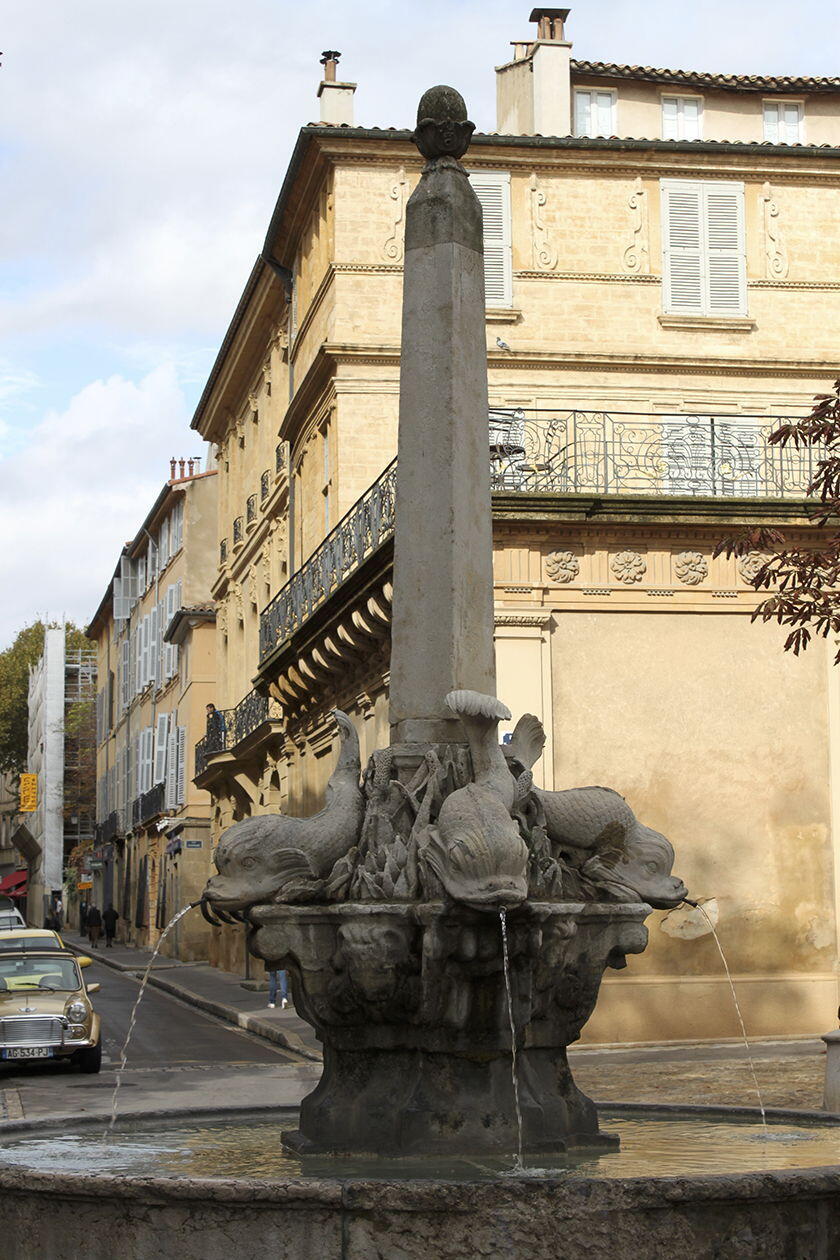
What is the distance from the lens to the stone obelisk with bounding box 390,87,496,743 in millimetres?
7535

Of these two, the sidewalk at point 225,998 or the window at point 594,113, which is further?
the window at point 594,113

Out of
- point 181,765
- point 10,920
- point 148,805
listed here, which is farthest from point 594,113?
point 148,805

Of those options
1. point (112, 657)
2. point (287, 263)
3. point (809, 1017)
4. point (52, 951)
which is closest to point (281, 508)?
point (287, 263)

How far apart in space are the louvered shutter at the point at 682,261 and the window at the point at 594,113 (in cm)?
418

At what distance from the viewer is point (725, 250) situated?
83.8 feet

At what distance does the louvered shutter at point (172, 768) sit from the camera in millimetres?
48906

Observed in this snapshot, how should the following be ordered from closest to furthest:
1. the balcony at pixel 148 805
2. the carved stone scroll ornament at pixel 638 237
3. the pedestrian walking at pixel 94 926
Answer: the carved stone scroll ornament at pixel 638 237
the balcony at pixel 148 805
the pedestrian walking at pixel 94 926

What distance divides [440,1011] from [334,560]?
17275 mm

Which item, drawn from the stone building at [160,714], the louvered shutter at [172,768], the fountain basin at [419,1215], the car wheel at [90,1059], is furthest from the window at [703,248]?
the louvered shutter at [172,768]

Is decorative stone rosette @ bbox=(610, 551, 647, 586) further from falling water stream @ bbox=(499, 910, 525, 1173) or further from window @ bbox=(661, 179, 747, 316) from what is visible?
falling water stream @ bbox=(499, 910, 525, 1173)

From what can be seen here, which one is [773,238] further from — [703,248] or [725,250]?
[703,248]

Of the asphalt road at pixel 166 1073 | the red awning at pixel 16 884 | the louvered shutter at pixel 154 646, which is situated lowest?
the asphalt road at pixel 166 1073

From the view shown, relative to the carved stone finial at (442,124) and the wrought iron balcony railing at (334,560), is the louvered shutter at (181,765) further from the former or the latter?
the carved stone finial at (442,124)

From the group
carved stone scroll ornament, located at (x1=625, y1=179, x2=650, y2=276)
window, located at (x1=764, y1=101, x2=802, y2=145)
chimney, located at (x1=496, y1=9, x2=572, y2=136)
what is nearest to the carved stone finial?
carved stone scroll ornament, located at (x1=625, y1=179, x2=650, y2=276)
